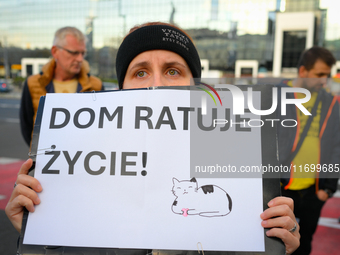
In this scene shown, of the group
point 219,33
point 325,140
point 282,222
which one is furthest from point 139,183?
point 219,33

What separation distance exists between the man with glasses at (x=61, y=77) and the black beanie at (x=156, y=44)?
1701 millimetres

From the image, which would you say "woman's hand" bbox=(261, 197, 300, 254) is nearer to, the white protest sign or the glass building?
the white protest sign

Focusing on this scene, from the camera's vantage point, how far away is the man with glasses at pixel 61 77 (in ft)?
9.85

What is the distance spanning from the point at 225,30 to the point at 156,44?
41597 mm

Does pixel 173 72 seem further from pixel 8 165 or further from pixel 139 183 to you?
pixel 8 165

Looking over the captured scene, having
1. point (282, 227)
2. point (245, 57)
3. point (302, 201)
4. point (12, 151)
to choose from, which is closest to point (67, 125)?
point (282, 227)

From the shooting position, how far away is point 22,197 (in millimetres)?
1146

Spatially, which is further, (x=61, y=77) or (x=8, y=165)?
(x=8, y=165)

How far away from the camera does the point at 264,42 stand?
39.3m

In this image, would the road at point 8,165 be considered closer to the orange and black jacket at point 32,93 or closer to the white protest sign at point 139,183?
the orange and black jacket at point 32,93

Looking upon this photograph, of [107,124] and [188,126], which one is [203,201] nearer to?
[188,126]

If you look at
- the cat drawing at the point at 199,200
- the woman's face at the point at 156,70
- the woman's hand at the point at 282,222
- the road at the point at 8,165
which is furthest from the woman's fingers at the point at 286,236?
the road at the point at 8,165

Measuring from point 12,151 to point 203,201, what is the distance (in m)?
7.70

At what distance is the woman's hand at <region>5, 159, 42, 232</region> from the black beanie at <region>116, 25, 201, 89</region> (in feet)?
2.64
